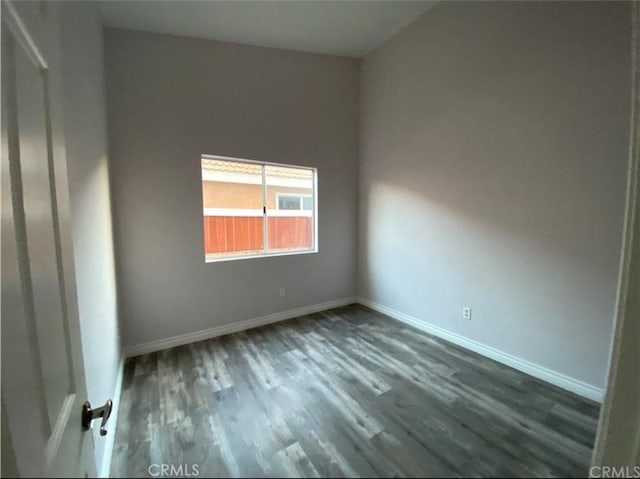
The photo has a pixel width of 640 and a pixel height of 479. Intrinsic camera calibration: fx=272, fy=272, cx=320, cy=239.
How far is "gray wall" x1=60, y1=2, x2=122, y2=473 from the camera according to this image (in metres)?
1.13

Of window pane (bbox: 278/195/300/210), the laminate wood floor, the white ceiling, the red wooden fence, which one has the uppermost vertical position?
the white ceiling

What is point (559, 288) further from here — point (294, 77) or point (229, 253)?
point (294, 77)

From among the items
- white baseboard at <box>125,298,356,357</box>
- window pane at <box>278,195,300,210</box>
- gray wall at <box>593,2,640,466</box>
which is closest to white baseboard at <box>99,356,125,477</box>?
white baseboard at <box>125,298,356,357</box>

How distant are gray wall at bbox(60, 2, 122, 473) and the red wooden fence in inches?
39.5

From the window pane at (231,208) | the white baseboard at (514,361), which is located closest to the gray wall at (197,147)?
the window pane at (231,208)

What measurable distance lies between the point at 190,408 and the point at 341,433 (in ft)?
→ 3.15

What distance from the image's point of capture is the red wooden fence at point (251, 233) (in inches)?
112

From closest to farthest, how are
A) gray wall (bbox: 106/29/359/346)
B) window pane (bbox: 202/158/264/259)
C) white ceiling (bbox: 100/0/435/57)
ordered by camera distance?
white ceiling (bbox: 100/0/435/57) → gray wall (bbox: 106/29/359/346) → window pane (bbox: 202/158/264/259)

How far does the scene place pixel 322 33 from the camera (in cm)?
283

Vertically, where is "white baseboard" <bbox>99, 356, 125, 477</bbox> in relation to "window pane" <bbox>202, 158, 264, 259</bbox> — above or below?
below

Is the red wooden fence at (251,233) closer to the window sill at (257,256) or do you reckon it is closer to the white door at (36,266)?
the window sill at (257,256)

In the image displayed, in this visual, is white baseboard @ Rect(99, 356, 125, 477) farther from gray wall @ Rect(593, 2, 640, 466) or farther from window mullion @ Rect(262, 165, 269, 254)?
gray wall @ Rect(593, 2, 640, 466)

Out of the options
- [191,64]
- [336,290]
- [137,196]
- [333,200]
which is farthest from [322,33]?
[336,290]

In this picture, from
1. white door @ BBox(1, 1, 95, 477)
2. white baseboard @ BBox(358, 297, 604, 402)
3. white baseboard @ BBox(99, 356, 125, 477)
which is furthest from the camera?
white baseboard @ BBox(358, 297, 604, 402)
